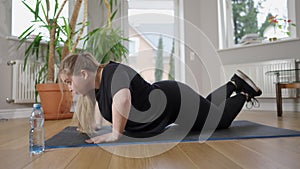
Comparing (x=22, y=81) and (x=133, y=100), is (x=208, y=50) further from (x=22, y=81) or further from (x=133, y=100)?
(x=133, y=100)

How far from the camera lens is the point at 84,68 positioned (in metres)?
1.23

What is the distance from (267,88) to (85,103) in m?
2.74

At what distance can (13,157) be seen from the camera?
3.34ft

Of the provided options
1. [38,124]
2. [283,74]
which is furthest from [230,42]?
[38,124]

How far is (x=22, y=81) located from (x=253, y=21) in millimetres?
3213

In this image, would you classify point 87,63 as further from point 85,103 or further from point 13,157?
point 13,157

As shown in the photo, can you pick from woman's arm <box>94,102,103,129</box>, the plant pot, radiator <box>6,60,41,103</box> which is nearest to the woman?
Answer: woman's arm <box>94,102,103,129</box>

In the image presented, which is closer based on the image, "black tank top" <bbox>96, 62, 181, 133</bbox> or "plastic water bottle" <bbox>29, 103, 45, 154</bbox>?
"plastic water bottle" <bbox>29, 103, 45, 154</bbox>

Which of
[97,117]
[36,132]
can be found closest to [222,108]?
[97,117]

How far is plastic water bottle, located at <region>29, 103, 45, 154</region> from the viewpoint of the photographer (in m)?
1.09

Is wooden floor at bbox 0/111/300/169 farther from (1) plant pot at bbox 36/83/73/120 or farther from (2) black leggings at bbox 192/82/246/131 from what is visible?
(1) plant pot at bbox 36/83/73/120

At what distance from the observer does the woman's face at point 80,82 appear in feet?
4.00

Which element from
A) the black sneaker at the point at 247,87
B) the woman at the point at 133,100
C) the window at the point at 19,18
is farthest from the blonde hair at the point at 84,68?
the window at the point at 19,18

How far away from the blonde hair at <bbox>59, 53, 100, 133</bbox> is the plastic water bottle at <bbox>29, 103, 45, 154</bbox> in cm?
22
